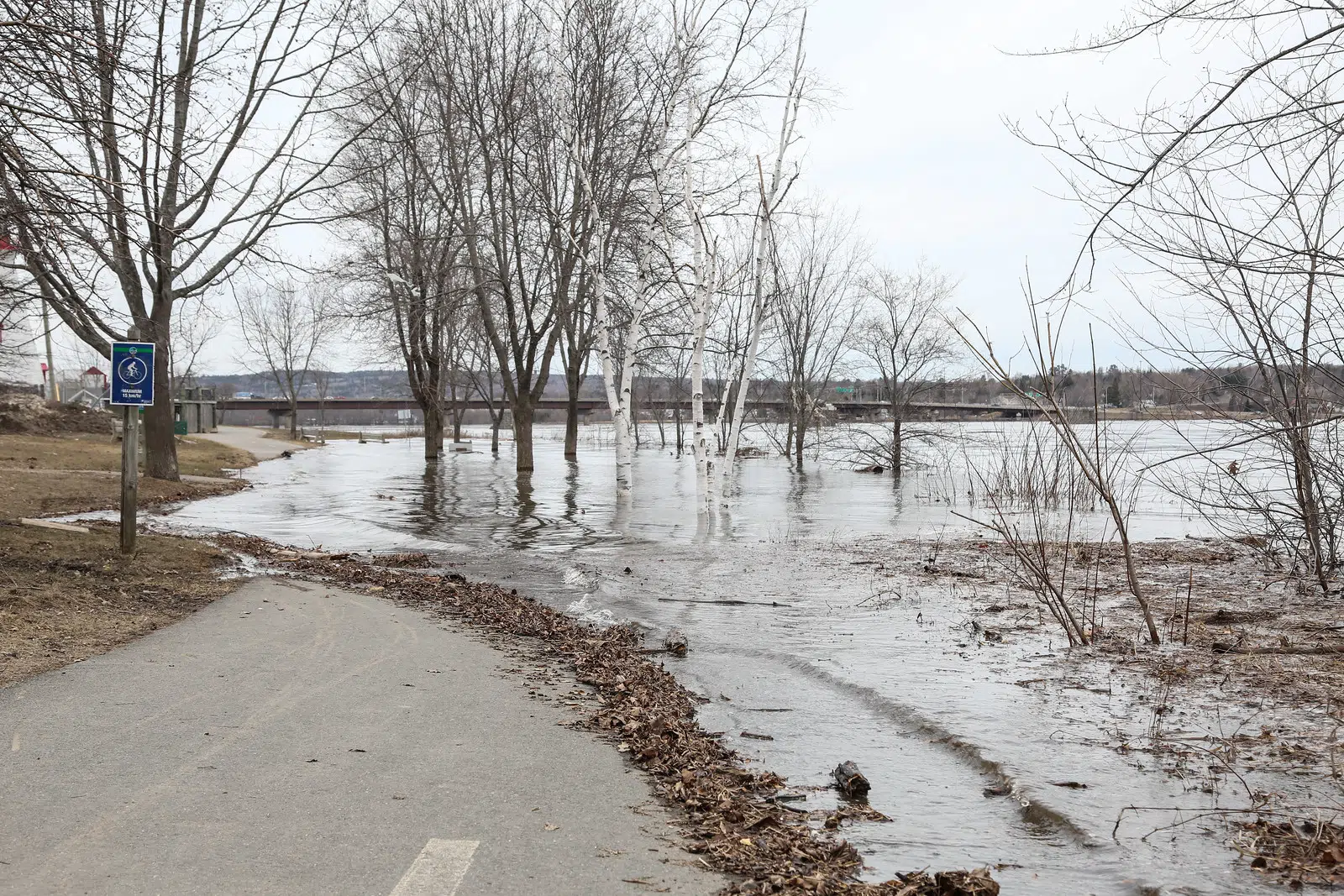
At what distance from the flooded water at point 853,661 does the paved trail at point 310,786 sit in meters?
1.21

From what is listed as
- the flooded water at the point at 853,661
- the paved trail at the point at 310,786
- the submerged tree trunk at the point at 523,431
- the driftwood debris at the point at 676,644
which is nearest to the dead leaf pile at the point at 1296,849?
the flooded water at the point at 853,661

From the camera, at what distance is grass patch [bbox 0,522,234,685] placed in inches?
296

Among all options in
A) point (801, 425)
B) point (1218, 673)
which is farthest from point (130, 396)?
point (801, 425)

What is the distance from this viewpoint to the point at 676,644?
29.0 ft

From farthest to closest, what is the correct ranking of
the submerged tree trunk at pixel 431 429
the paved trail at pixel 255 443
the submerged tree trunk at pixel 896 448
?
the paved trail at pixel 255 443 → the submerged tree trunk at pixel 431 429 → the submerged tree trunk at pixel 896 448

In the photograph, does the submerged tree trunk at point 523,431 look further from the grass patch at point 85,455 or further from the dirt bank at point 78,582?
the dirt bank at point 78,582

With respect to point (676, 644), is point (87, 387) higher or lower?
higher

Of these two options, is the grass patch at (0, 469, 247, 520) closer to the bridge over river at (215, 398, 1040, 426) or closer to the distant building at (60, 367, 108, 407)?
the distant building at (60, 367, 108, 407)

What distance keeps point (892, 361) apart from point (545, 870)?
104 ft

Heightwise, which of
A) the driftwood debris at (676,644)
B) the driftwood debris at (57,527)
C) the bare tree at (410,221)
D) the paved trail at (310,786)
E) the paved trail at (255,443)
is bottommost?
the paved trail at (255,443)

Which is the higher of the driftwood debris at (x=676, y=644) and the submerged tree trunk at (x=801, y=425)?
the submerged tree trunk at (x=801, y=425)

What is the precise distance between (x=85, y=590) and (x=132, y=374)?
9.12ft

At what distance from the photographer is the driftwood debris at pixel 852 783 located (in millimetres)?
5281

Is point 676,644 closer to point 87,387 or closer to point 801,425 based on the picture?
point 801,425
